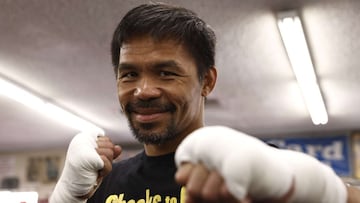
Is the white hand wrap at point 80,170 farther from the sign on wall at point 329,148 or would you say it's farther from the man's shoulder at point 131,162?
the sign on wall at point 329,148

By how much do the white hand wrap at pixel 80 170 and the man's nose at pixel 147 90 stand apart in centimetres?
16

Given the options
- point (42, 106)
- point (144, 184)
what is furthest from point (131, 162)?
point (42, 106)

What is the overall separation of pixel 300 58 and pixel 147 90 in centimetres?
245

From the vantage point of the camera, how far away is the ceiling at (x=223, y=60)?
9.21 ft

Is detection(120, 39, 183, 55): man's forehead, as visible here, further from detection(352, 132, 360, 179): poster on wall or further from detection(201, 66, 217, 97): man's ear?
detection(352, 132, 360, 179): poster on wall

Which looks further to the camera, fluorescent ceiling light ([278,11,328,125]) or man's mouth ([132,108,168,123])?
fluorescent ceiling light ([278,11,328,125])

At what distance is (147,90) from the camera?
3.51 feet

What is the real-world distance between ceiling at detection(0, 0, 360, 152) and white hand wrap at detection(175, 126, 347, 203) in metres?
2.15

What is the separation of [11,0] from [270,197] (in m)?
2.55

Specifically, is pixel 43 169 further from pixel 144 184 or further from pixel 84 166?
pixel 84 166

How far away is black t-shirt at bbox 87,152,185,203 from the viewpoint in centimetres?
116

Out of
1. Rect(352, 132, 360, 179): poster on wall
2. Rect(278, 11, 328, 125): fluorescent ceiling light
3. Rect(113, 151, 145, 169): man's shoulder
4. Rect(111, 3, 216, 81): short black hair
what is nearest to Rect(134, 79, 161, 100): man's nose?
Rect(111, 3, 216, 81): short black hair

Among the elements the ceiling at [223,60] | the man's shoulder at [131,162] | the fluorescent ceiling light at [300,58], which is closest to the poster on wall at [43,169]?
the ceiling at [223,60]

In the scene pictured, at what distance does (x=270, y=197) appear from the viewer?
59 centimetres
